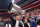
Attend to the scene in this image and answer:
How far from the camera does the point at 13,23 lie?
153 centimetres

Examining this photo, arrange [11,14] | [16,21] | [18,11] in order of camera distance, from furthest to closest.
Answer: [11,14] < [16,21] < [18,11]

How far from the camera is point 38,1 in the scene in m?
6.34

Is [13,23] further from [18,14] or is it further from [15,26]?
[18,14]

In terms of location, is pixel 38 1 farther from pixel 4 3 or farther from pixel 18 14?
pixel 18 14

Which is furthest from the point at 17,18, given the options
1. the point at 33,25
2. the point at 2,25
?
the point at 33,25

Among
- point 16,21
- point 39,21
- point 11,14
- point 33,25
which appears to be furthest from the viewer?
point 39,21

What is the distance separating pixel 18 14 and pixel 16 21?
5.0 inches

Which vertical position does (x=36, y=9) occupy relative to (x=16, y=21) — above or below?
above

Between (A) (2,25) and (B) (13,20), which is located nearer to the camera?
(B) (13,20)

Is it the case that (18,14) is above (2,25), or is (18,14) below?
above

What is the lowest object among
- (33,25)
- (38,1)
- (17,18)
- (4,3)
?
(33,25)

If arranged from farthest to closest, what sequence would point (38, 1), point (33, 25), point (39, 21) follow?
point (38, 1) → point (39, 21) → point (33, 25)

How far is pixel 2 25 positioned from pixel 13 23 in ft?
1.23

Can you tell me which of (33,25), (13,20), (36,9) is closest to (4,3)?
(33,25)
